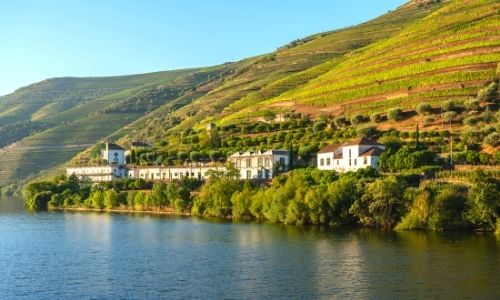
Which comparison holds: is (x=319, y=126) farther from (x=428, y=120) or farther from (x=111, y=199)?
(x=111, y=199)

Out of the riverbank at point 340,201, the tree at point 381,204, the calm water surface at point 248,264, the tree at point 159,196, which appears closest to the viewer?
the calm water surface at point 248,264

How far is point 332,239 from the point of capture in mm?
71562

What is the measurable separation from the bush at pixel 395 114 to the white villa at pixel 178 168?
69.9ft

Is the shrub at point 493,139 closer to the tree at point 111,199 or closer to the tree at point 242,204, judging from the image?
the tree at point 242,204

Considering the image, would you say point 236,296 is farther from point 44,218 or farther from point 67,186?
point 67,186

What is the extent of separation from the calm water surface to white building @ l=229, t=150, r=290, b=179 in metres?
32.0

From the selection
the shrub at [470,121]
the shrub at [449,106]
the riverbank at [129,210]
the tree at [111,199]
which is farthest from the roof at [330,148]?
the tree at [111,199]

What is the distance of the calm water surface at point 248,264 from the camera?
159ft

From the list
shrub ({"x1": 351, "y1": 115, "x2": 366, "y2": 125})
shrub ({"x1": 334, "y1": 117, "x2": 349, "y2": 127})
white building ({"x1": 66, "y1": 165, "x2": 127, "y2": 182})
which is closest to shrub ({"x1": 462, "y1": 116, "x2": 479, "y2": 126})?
shrub ({"x1": 351, "y1": 115, "x2": 366, "y2": 125})

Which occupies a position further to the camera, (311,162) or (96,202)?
(96,202)

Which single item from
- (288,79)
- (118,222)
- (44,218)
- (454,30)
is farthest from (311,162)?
(288,79)

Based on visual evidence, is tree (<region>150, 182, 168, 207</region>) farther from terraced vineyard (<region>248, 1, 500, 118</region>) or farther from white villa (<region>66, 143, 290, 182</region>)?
terraced vineyard (<region>248, 1, 500, 118</region>)

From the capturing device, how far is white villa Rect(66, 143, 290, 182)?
385 ft

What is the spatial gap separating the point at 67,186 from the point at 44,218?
107ft
